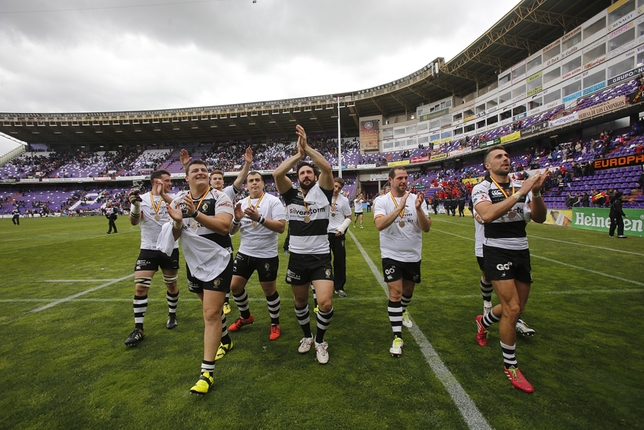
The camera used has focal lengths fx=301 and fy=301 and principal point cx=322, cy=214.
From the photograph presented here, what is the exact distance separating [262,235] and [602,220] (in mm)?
17044

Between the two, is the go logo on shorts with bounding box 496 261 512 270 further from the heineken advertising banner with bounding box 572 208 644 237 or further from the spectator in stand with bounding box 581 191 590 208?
the spectator in stand with bounding box 581 191 590 208

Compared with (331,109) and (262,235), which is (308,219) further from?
(331,109)

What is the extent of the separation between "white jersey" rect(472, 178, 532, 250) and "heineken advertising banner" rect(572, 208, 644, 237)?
1368 centimetres

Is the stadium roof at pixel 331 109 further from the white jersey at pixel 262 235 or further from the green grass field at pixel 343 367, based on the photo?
the white jersey at pixel 262 235

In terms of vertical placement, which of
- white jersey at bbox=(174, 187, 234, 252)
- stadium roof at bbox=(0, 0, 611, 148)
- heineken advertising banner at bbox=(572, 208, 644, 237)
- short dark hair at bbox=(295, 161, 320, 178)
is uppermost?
stadium roof at bbox=(0, 0, 611, 148)

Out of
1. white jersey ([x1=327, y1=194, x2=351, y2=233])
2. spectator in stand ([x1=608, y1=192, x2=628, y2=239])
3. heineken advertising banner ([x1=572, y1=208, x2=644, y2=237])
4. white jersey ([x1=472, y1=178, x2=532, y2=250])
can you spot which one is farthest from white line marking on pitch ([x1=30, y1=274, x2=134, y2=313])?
heineken advertising banner ([x1=572, y1=208, x2=644, y2=237])

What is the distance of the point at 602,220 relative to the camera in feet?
46.0

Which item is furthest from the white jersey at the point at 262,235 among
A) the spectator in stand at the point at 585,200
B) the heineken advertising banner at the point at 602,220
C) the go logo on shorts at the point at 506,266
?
the spectator in stand at the point at 585,200

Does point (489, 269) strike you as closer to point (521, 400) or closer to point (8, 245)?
point (521, 400)

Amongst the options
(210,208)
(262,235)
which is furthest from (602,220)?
(210,208)

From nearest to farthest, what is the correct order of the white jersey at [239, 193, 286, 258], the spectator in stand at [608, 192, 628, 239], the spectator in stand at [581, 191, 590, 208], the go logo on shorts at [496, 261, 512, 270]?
the go logo on shorts at [496, 261, 512, 270] < the white jersey at [239, 193, 286, 258] < the spectator in stand at [608, 192, 628, 239] < the spectator in stand at [581, 191, 590, 208]

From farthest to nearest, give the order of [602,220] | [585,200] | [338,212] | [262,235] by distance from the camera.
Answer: [585,200], [602,220], [338,212], [262,235]

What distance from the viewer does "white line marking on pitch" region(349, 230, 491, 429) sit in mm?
2402

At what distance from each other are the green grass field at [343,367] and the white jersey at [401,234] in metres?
1.11
